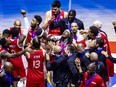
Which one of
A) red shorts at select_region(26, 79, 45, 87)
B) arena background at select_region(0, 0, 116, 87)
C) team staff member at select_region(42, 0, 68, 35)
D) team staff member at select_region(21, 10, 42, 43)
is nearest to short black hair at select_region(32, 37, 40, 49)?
red shorts at select_region(26, 79, 45, 87)

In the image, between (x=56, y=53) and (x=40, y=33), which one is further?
(x=40, y=33)

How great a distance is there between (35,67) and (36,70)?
0.34ft

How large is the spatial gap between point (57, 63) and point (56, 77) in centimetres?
51

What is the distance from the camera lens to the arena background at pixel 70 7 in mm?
20578

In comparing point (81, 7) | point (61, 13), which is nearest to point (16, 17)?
point (81, 7)

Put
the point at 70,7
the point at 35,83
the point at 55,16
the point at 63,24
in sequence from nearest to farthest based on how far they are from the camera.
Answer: the point at 35,83 < the point at 63,24 < the point at 55,16 < the point at 70,7

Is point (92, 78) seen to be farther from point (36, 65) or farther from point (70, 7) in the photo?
point (70, 7)

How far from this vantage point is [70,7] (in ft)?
73.4

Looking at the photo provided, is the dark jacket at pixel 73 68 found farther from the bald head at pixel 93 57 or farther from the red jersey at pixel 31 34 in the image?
the red jersey at pixel 31 34

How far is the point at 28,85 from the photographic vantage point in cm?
1068

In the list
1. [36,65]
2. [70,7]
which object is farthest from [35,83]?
[70,7]

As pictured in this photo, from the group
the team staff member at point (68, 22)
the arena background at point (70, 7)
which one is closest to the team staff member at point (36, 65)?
the team staff member at point (68, 22)

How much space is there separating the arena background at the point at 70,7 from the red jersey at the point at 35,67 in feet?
29.8

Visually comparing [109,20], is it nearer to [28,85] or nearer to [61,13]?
[61,13]
